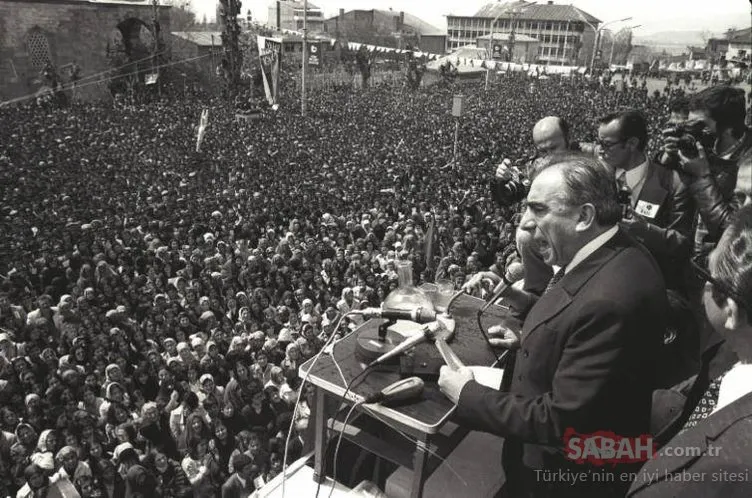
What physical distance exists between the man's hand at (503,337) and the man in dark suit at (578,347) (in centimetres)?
31

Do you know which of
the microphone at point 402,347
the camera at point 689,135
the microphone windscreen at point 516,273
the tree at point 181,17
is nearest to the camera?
the microphone at point 402,347

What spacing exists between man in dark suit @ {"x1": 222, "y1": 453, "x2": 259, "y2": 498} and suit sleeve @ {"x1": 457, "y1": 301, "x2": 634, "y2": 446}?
4.45 m

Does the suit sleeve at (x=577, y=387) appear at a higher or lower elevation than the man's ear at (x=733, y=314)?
lower

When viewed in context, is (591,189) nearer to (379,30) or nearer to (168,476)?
(168,476)

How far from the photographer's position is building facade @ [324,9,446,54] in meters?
74.0

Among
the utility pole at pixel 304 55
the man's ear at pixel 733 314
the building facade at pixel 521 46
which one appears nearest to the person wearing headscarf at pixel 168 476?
the man's ear at pixel 733 314

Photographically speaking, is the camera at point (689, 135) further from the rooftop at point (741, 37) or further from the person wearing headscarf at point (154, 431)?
the rooftop at point (741, 37)

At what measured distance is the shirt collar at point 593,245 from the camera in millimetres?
1872

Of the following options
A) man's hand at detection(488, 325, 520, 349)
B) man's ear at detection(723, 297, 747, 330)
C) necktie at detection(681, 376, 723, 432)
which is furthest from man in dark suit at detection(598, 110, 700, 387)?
man's ear at detection(723, 297, 747, 330)

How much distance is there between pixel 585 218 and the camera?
1.87 m

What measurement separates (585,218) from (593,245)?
94mm

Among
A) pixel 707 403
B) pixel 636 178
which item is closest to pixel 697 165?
pixel 636 178

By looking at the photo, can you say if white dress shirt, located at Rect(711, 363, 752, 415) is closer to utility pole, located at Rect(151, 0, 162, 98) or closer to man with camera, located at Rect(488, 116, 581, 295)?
man with camera, located at Rect(488, 116, 581, 295)

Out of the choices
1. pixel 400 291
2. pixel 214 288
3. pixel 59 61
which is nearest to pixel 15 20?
pixel 59 61
